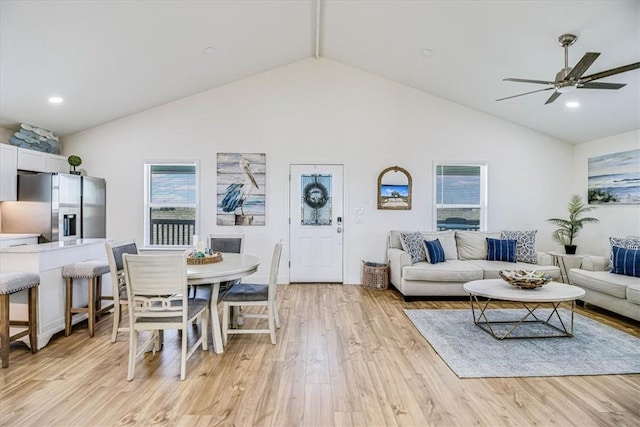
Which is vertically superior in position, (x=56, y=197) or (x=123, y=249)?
(x=56, y=197)

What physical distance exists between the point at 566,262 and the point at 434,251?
79.3 inches

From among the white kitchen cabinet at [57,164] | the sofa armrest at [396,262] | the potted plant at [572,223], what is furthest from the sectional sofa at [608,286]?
the white kitchen cabinet at [57,164]

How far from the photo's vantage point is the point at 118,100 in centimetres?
504

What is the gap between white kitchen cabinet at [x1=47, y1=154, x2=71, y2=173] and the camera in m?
5.17

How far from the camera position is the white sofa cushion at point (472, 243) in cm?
536

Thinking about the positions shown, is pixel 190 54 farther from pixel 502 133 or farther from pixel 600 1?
pixel 502 133

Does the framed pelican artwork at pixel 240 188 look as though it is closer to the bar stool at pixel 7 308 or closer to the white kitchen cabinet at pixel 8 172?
the white kitchen cabinet at pixel 8 172

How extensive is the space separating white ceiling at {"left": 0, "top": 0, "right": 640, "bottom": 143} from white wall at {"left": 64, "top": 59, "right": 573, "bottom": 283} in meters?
0.25

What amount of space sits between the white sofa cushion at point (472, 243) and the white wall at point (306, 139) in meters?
0.60

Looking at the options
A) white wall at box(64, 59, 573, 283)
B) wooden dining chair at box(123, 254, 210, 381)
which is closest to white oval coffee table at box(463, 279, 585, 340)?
white wall at box(64, 59, 573, 283)

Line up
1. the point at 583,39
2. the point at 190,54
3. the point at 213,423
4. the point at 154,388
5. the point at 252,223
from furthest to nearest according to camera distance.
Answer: the point at 252,223
the point at 190,54
the point at 583,39
the point at 154,388
the point at 213,423

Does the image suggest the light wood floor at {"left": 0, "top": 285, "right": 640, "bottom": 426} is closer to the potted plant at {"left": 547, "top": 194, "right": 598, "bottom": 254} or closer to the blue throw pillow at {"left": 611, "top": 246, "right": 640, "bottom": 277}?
the blue throw pillow at {"left": 611, "top": 246, "right": 640, "bottom": 277}

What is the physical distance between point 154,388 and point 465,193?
17.2 ft

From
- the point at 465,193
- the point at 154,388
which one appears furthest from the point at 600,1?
the point at 154,388
